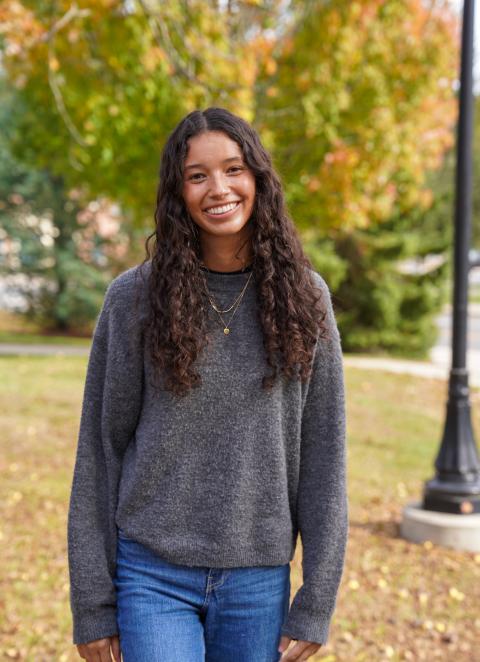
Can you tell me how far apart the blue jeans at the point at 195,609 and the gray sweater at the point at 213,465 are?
31 mm

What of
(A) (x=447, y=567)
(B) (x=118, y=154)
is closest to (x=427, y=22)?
(B) (x=118, y=154)

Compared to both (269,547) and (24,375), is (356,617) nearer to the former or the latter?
(269,547)

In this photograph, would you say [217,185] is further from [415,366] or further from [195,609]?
[415,366]

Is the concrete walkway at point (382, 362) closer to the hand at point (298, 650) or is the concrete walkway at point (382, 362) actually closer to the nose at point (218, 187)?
the hand at point (298, 650)

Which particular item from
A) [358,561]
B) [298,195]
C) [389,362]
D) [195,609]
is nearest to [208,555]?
[195,609]

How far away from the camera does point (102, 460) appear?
85.7 inches

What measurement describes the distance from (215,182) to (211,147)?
0.29 ft

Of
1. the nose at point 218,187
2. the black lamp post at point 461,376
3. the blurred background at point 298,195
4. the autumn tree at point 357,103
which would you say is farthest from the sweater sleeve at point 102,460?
the autumn tree at point 357,103

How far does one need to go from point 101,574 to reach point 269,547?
0.41 m

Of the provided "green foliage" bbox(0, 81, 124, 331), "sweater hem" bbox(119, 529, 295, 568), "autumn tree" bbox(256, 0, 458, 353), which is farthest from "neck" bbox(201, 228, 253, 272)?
"green foliage" bbox(0, 81, 124, 331)

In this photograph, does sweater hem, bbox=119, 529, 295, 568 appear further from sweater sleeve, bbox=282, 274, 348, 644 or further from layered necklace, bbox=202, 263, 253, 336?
layered necklace, bbox=202, 263, 253, 336

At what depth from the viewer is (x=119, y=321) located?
2154 mm

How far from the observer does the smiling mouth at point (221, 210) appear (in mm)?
2178

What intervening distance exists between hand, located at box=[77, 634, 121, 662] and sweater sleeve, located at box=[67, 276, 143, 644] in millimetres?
21
